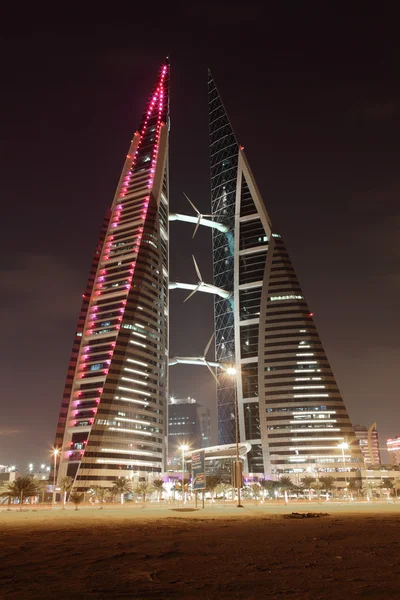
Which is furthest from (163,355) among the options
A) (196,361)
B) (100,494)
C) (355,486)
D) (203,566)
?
(203,566)

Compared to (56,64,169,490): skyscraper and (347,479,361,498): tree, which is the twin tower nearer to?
(56,64,169,490): skyscraper

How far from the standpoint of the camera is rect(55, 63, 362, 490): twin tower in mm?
140250

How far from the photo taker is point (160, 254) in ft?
585

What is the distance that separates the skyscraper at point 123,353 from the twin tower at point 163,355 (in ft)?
1.34

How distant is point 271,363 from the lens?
533 feet

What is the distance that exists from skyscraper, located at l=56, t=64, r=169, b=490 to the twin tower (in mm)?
410

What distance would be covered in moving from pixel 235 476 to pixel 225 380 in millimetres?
129883

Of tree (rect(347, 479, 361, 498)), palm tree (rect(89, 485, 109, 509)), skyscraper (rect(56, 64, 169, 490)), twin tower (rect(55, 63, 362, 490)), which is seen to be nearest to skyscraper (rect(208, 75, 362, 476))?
twin tower (rect(55, 63, 362, 490))

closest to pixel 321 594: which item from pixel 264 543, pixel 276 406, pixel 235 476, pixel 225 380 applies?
pixel 264 543

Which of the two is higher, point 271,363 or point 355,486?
point 271,363

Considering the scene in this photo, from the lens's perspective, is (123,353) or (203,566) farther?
(123,353)

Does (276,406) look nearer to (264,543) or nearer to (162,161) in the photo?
(162,161)

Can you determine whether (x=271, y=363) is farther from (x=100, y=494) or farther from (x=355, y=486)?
(x=100, y=494)

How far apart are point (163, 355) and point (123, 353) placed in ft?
82.7
